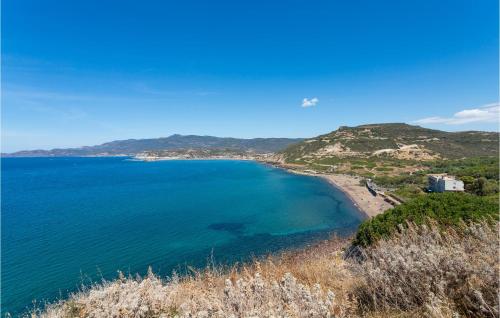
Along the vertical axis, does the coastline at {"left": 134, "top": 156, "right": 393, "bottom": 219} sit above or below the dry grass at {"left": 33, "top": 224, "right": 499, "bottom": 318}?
below

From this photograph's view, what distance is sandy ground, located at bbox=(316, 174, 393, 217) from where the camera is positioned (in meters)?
45.9

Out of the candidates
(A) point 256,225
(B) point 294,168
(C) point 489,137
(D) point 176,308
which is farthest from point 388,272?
(C) point 489,137

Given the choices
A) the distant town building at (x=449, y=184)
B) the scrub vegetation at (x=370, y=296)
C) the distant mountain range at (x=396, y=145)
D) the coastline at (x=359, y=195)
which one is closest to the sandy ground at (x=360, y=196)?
the coastline at (x=359, y=195)

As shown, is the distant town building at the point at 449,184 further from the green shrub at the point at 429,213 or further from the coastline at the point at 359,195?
the green shrub at the point at 429,213

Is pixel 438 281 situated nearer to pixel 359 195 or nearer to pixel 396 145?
pixel 359 195

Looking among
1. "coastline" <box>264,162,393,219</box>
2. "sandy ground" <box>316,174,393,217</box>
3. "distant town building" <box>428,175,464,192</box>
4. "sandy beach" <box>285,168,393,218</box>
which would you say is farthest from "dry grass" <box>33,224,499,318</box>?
"distant town building" <box>428,175,464,192</box>

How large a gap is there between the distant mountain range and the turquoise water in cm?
5492

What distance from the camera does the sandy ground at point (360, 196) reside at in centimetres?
4590

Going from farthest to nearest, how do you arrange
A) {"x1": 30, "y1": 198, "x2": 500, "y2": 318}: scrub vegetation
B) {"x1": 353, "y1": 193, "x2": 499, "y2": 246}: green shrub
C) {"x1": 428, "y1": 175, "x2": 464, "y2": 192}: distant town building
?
{"x1": 428, "y1": 175, "x2": 464, "y2": 192}: distant town building
{"x1": 353, "y1": 193, "x2": 499, "y2": 246}: green shrub
{"x1": 30, "y1": 198, "x2": 500, "y2": 318}: scrub vegetation

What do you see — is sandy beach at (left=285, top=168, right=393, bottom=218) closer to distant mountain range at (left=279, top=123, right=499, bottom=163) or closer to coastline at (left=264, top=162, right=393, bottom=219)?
coastline at (left=264, top=162, right=393, bottom=219)

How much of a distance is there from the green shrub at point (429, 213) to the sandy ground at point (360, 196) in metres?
27.5

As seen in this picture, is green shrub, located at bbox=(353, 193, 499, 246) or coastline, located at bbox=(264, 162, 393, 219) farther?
coastline, located at bbox=(264, 162, 393, 219)

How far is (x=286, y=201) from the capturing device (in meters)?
55.7

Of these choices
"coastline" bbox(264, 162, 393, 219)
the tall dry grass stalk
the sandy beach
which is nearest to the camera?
the tall dry grass stalk
